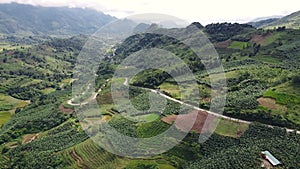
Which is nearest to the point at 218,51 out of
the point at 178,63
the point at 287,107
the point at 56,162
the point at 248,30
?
the point at 178,63

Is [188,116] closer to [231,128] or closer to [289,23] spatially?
[231,128]

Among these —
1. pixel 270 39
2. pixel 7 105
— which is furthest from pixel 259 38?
pixel 7 105

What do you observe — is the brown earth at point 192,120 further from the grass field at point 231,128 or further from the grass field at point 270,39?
the grass field at point 270,39

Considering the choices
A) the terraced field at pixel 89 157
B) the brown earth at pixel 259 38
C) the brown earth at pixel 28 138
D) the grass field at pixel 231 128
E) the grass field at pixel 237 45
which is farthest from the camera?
the grass field at pixel 237 45

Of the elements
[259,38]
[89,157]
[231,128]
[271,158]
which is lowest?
[89,157]

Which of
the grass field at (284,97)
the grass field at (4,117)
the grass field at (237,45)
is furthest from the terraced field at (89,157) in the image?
the grass field at (237,45)

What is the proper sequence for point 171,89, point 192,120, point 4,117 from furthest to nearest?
point 4,117
point 171,89
point 192,120

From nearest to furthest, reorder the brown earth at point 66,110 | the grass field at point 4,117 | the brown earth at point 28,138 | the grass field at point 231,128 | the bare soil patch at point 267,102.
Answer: the grass field at point 231,128
the bare soil patch at point 267,102
the brown earth at point 28,138
the brown earth at point 66,110
the grass field at point 4,117

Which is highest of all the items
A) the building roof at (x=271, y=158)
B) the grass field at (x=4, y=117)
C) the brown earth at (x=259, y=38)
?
the brown earth at (x=259, y=38)

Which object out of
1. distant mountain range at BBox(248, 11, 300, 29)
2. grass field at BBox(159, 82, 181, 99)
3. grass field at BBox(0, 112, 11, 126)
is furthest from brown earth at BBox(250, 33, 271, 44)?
grass field at BBox(0, 112, 11, 126)

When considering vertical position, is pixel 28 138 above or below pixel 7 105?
above

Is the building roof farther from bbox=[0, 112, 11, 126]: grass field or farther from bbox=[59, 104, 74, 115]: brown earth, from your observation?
bbox=[0, 112, 11, 126]: grass field
